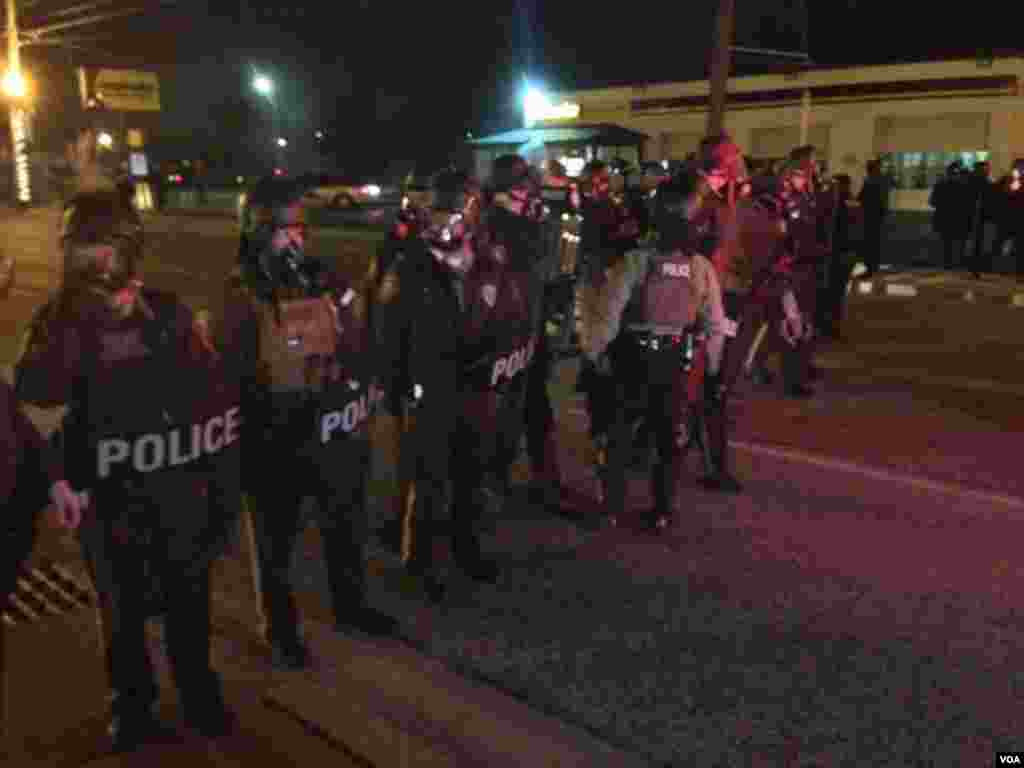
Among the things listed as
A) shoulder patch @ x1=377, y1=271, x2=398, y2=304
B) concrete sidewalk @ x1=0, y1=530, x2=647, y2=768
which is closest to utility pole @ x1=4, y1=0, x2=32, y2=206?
Result: shoulder patch @ x1=377, y1=271, x2=398, y2=304

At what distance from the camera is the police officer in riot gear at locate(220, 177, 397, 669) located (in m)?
3.92

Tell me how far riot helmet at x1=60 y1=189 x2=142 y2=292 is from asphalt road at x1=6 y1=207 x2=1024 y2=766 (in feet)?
6.48

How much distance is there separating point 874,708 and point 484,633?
5.16 ft

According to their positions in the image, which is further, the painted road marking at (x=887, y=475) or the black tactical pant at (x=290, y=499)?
the painted road marking at (x=887, y=475)

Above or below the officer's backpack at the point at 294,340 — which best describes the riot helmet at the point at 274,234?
above

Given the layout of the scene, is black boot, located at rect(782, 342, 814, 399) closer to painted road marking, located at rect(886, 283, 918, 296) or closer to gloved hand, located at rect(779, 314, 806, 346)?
gloved hand, located at rect(779, 314, 806, 346)

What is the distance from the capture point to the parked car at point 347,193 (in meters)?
37.0

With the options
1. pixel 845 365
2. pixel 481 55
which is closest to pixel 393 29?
pixel 481 55

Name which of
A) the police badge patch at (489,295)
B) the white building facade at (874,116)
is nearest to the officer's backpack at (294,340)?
the police badge patch at (489,295)

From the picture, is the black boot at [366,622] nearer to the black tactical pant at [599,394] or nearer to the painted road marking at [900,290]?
the black tactical pant at [599,394]

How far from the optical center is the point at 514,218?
5492 mm

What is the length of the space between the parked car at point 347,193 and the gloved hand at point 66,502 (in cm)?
3359

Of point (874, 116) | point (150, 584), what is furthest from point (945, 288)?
point (874, 116)

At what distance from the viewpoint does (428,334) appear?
4.55 metres
